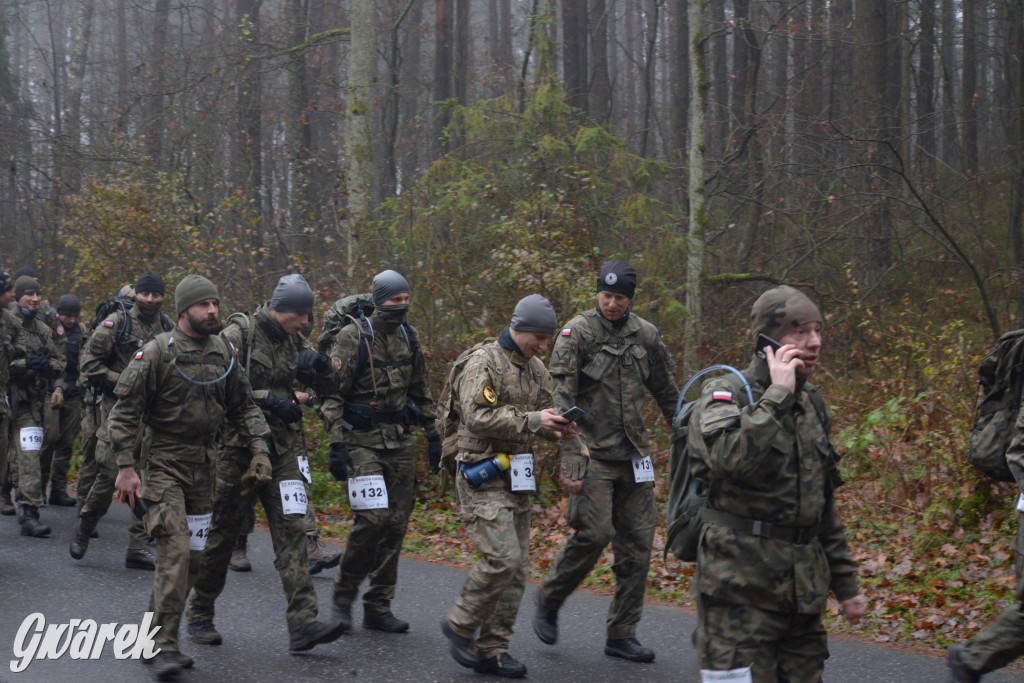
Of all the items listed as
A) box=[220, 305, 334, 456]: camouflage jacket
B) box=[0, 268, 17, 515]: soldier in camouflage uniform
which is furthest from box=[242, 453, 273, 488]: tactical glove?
box=[0, 268, 17, 515]: soldier in camouflage uniform

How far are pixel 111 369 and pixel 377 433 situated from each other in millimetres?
3546

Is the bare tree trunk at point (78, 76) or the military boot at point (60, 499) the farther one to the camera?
the bare tree trunk at point (78, 76)

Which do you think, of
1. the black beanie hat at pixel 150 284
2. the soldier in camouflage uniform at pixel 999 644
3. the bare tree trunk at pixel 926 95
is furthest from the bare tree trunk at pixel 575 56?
the soldier in camouflage uniform at pixel 999 644

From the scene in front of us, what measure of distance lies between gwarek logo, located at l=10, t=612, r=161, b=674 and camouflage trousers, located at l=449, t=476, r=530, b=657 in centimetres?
176

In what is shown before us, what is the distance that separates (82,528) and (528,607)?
3847 millimetres

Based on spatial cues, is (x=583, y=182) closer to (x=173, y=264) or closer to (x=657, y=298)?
(x=657, y=298)

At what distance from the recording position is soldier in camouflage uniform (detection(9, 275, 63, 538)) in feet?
31.1

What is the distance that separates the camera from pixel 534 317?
563 cm

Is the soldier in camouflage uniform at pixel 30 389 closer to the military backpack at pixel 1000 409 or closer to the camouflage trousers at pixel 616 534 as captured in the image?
the camouflage trousers at pixel 616 534

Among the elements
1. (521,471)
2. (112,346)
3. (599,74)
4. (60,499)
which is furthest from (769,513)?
(599,74)

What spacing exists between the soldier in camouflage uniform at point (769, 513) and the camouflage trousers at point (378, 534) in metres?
3.03

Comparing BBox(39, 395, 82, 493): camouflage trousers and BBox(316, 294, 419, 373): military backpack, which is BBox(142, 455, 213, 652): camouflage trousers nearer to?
BBox(316, 294, 419, 373): military backpack

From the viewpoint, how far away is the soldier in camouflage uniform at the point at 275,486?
6066 mm

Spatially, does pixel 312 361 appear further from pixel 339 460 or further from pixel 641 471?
pixel 641 471
